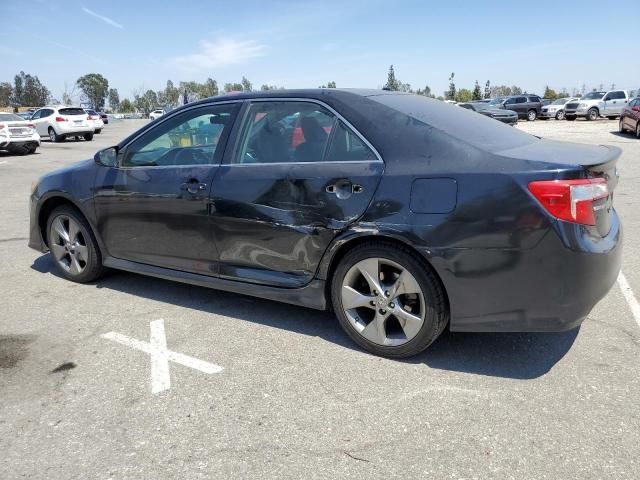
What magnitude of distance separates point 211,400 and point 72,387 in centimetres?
85

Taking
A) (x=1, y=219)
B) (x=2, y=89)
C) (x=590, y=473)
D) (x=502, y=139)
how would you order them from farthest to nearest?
(x=2, y=89) < (x=1, y=219) < (x=502, y=139) < (x=590, y=473)

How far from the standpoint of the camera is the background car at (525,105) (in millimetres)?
35188

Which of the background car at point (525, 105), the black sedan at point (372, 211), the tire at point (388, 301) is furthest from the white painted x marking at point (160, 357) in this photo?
the background car at point (525, 105)

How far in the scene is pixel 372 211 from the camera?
3.11 meters

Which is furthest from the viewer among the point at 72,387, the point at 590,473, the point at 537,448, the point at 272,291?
the point at 272,291

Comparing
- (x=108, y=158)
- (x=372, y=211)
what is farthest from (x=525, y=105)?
(x=372, y=211)

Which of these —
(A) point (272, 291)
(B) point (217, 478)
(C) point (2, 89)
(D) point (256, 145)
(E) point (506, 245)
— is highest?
(C) point (2, 89)

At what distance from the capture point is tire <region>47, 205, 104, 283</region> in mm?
4645

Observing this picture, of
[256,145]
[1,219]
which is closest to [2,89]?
[1,219]

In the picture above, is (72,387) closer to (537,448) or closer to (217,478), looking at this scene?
(217,478)

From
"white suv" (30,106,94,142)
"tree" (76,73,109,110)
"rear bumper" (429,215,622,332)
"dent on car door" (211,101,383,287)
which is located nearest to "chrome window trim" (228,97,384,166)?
"dent on car door" (211,101,383,287)

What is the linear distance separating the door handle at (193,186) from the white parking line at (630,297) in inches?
127

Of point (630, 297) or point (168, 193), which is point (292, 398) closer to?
point (168, 193)

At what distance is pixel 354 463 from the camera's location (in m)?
2.36
